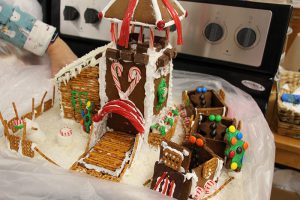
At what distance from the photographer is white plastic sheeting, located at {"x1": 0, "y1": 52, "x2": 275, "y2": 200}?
49cm

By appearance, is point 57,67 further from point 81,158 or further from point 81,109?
point 81,158

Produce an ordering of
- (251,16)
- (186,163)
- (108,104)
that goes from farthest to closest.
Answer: (251,16) < (108,104) < (186,163)

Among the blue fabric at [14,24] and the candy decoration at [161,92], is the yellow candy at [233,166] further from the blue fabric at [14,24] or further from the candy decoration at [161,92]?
the blue fabric at [14,24]

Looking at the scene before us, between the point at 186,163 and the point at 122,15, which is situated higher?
the point at 122,15

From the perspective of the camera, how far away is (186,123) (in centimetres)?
70

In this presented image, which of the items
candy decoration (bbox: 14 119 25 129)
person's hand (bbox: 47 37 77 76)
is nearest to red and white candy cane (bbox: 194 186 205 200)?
candy decoration (bbox: 14 119 25 129)

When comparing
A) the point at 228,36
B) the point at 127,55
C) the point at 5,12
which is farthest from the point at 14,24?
the point at 228,36

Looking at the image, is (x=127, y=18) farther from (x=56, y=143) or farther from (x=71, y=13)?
(x=71, y=13)

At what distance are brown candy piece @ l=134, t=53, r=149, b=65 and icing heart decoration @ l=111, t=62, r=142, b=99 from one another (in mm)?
21

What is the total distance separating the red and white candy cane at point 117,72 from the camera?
594 millimetres

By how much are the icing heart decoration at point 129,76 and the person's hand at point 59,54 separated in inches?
→ 11.2

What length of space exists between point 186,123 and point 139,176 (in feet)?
0.62

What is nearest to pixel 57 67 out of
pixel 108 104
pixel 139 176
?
pixel 108 104

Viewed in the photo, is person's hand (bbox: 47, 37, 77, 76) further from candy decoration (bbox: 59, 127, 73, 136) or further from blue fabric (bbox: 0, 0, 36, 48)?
candy decoration (bbox: 59, 127, 73, 136)
